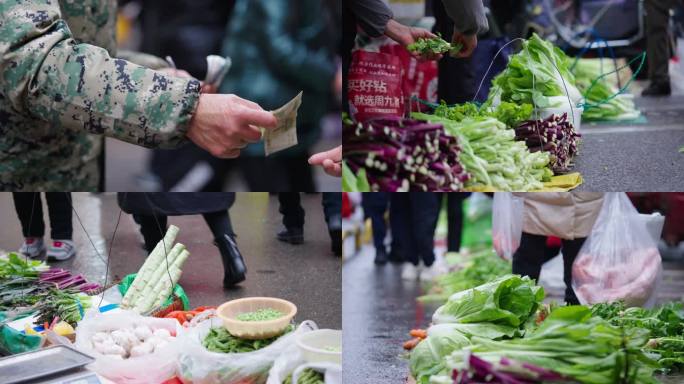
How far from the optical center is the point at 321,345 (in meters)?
A: 2.32

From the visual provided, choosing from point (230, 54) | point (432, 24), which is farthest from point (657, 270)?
point (230, 54)

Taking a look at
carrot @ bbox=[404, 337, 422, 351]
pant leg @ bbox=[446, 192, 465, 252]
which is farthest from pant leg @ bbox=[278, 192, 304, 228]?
pant leg @ bbox=[446, 192, 465, 252]

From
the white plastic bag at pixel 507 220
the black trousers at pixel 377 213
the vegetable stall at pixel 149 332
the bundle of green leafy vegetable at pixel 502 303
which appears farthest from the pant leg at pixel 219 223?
the black trousers at pixel 377 213

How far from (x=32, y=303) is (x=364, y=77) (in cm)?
137

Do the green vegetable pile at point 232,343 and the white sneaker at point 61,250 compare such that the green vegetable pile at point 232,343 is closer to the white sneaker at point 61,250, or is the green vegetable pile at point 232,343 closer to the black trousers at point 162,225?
the black trousers at point 162,225

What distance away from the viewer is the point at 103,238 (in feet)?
8.16

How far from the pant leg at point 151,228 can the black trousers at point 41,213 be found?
232 mm

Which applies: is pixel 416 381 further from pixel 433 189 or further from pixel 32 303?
pixel 32 303

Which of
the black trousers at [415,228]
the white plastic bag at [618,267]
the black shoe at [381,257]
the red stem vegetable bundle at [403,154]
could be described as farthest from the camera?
the black shoe at [381,257]

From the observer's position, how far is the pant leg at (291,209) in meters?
2.36

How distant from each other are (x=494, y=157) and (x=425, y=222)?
7.75ft

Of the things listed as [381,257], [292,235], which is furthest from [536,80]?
[381,257]

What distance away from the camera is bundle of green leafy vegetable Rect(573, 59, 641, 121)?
7.98 ft

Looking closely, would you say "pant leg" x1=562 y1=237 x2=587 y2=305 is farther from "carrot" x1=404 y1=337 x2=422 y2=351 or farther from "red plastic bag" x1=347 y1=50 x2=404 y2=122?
"red plastic bag" x1=347 y1=50 x2=404 y2=122
